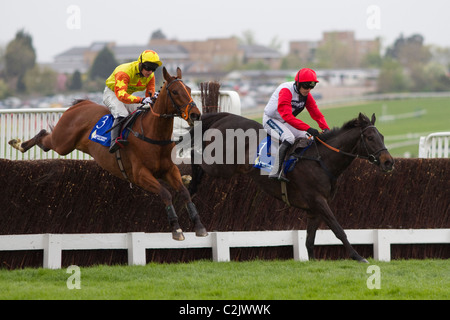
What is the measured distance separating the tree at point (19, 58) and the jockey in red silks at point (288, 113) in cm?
7111

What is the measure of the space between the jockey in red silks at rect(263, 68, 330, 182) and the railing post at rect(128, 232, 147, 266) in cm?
150

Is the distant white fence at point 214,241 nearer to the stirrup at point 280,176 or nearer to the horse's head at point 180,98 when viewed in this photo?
the stirrup at point 280,176

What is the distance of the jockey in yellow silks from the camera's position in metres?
7.62

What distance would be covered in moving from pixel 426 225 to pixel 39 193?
174 inches

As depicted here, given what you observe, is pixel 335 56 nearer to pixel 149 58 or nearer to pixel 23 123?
pixel 23 123

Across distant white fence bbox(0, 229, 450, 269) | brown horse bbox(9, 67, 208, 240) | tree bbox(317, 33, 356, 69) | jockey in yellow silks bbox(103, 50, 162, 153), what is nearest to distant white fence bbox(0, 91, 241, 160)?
brown horse bbox(9, 67, 208, 240)

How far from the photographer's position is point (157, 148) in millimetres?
7473

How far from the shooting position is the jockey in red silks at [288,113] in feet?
25.2

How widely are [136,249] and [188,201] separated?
1.10m

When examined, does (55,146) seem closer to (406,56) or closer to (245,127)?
(245,127)

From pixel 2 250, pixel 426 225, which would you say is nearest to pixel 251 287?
pixel 2 250

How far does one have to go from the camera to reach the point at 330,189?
25.4 feet

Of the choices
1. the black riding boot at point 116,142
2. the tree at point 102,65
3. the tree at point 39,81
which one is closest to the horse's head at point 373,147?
the black riding boot at point 116,142

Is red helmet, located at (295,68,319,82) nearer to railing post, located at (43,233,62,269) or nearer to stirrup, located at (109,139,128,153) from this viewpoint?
stirrup, located at (109,139,128,153)
